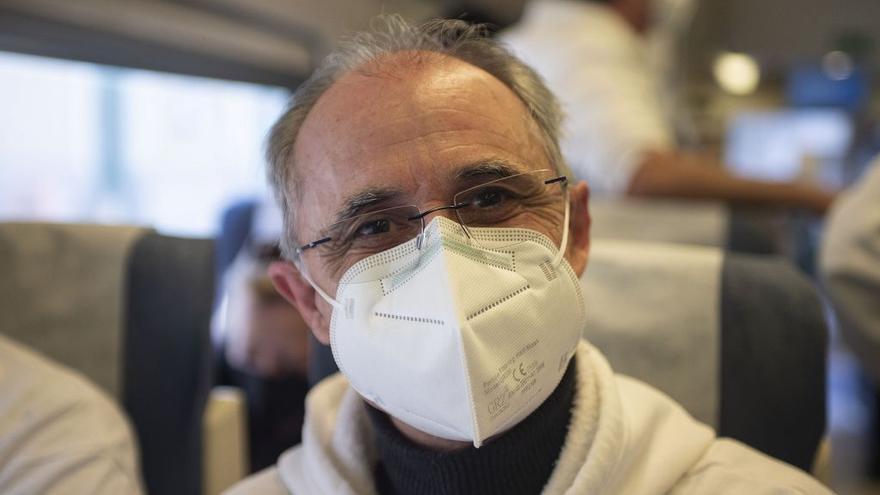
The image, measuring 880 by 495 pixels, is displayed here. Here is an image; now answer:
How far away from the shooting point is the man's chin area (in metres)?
0.93

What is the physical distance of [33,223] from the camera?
160 cm

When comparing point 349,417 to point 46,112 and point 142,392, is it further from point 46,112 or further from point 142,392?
point 46,112

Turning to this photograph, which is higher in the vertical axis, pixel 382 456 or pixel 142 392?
pixel 382 456

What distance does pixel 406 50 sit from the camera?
1038 millimetres

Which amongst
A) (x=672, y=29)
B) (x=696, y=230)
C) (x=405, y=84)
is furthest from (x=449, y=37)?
(x=672, y=29)

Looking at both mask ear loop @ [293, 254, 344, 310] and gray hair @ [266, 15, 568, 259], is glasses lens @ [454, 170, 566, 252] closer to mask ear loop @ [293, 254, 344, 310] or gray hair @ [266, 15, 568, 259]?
gray hair @ [266, 15, 568, 259]

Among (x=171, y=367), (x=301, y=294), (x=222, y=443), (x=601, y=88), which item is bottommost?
(x=222, y=443)

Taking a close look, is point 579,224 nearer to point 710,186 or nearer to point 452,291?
point 452,291

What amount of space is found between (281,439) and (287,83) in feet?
6.39

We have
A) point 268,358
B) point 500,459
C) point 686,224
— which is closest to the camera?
point 500,459

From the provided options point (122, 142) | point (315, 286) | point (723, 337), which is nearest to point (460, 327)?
point (315, 286)

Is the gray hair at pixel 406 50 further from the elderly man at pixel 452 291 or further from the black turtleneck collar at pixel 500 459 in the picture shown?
the black turtleneck collar at pixel 500 459

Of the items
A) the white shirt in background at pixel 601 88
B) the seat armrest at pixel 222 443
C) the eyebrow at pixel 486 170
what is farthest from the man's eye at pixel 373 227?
the white shirt in background at pixel 601 88

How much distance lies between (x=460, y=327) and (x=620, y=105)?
157 centimetres
